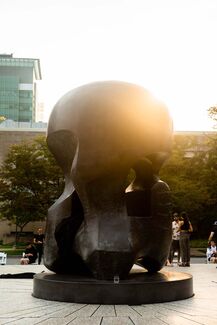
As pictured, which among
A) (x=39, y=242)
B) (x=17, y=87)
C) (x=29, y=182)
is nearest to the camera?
(x=39, y=242)

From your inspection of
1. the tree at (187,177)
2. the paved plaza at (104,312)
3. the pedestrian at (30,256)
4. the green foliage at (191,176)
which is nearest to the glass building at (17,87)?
the green foliage at (191,176)

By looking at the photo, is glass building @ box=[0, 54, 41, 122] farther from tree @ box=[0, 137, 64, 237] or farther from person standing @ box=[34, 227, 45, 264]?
person standing @ box=[34, 227, 45, 264]

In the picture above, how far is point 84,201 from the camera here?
8641mm

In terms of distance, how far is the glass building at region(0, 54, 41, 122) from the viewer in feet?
419

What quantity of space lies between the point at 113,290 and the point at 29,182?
2840cm

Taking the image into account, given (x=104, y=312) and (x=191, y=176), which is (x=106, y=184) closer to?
(x=104, y=312)

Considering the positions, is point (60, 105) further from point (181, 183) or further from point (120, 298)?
point (181, 183)

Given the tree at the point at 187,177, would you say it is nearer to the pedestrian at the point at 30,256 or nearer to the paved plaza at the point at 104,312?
the pedestrian at the point at 30,256

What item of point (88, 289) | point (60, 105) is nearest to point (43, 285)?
point (88, 289)

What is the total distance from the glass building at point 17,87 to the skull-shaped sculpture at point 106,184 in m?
122

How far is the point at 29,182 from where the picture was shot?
3522 centimetres

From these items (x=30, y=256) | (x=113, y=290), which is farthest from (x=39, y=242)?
(x=113, y=290)

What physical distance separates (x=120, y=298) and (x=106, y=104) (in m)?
3.42

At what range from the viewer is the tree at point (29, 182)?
3488cm
